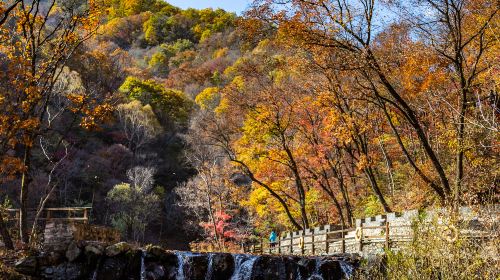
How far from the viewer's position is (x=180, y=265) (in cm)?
1520

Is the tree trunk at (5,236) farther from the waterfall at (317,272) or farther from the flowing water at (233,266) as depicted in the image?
the waterfall at (317,272)

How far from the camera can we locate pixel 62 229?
17391 mm

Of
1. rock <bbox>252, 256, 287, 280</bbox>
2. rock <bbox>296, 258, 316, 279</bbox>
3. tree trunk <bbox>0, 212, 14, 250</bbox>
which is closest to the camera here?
tree trunk <bbox>0, 212, 14, 250</bbox>

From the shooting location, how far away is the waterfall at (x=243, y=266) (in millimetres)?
15453

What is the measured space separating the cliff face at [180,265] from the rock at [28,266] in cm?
51

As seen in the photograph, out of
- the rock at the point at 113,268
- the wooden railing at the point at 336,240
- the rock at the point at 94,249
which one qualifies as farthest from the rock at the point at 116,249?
the wooden railing at the point at 336,240

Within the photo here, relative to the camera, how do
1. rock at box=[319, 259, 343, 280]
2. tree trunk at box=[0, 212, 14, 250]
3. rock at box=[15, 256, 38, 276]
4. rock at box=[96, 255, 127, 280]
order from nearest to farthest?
tree trunk at box=[0, 212, 14, 250] → rock at box=[15, 256, 38, 276] → rock at box=[96, 255, 127, 280] → rock at box=[319, 259, 343, 280]

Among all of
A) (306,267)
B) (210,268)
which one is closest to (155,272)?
(210,268)

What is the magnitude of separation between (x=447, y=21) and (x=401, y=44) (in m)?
4.76

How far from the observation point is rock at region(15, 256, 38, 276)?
12844 millimetres

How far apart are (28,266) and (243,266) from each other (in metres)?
6.66

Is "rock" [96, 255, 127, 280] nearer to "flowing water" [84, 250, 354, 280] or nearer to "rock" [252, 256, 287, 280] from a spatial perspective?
"flowing water" [84, 250, 354, 280]

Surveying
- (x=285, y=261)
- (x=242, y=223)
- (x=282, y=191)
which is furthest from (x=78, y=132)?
(x=285, y=261)

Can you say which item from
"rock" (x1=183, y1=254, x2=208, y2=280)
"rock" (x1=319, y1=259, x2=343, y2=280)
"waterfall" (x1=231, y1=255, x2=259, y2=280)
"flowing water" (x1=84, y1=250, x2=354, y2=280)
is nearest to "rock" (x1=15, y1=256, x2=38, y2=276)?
"flowing water" (x1=84, y1=250, x2=354, y2=280)
